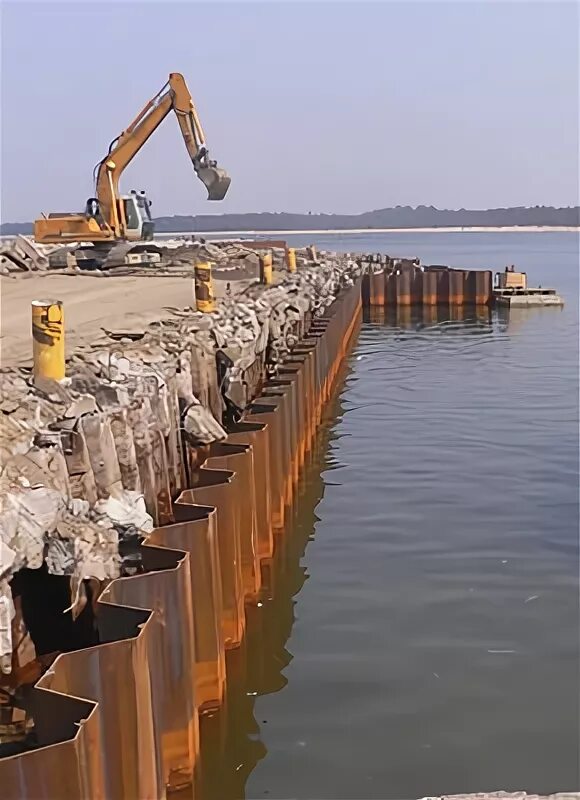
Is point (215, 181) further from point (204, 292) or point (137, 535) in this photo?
point (137, 535)

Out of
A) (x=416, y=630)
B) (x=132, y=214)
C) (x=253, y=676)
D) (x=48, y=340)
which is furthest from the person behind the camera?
(x=132, y=214)

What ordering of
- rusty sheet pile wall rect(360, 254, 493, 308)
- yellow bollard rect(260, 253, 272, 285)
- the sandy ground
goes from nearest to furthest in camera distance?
the sandy ground, yellow bollard rect(260, 253, 272, 285), rusty sheet pile wall rect(360, 254, 493, 308)

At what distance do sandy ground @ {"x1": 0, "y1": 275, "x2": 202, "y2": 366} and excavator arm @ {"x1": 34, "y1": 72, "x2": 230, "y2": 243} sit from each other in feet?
8.77

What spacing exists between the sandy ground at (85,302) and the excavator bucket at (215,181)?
349 cm

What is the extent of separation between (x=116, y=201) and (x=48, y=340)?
74.6 ft

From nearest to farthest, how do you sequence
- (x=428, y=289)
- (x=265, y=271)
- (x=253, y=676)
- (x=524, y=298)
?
(x=253, y=676), (x=265, y=271), (x=524, y=298), (x=428, y=289)

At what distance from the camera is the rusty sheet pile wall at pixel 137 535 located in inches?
157

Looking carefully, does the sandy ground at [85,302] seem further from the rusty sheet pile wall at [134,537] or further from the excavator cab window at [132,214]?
the excavator cab window at [132,214]

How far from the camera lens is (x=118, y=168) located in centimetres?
2770

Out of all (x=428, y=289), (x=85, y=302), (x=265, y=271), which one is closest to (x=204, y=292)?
(x=85, y=302)

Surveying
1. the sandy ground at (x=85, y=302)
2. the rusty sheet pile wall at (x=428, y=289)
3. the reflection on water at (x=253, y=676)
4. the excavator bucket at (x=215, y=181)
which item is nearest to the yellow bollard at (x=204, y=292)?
the sandy ground at (x=85, y=302)

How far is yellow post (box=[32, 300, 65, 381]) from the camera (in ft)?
20.6

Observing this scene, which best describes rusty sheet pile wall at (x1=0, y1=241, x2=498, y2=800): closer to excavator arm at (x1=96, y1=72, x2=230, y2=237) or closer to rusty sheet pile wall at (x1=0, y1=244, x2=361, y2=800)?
rusty sheet pile wall at (x1=0, y1=244, x2=361, y2=800)

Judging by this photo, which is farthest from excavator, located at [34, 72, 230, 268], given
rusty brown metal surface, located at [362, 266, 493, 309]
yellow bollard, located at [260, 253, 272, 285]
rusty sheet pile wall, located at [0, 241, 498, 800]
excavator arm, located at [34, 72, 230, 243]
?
rusty sheet pile wall, located at [0, 241, 498, 800]
